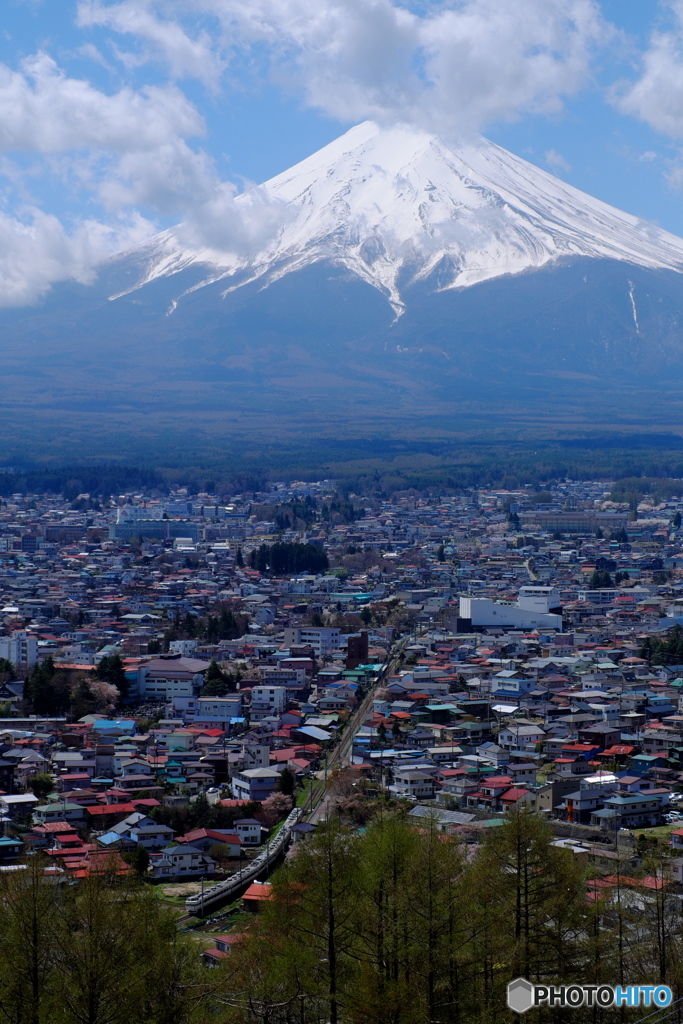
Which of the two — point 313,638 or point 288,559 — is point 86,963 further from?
point 288,559

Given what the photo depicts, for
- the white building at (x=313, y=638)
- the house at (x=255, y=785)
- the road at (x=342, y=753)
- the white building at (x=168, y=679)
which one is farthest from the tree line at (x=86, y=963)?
the white building at (x=313, y=638)

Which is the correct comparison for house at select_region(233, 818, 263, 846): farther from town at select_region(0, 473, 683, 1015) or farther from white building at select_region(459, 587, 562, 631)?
white building at select_region(459, 587, 562, 631)

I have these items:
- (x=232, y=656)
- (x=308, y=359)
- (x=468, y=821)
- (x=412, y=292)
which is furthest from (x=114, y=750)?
(x=412, y=292)

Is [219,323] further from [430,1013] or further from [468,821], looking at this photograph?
[430,1013]

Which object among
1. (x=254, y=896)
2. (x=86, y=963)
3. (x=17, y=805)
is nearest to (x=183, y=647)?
(x=17, y=805)

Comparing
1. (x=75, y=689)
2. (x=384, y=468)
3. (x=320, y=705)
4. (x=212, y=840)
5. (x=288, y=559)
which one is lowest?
(x=212, y=840)
